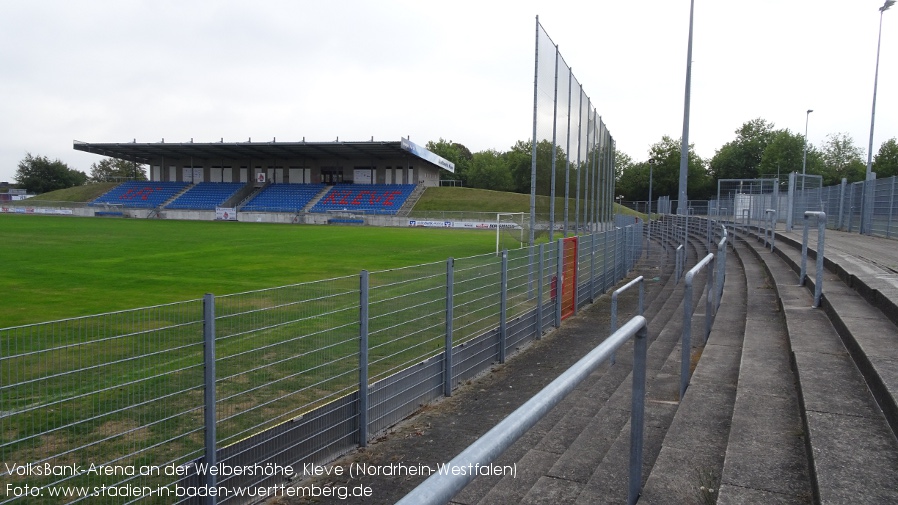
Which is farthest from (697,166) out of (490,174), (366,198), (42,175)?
(42,175)

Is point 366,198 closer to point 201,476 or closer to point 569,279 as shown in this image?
point 569,279

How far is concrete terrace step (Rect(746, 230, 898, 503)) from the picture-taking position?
265 cm

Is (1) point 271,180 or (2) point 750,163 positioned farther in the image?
(2) point 750,163

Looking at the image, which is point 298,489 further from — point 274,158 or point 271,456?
point 274,158

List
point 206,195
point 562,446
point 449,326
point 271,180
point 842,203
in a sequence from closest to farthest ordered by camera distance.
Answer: point 562,446, point 449,326, point 842,203, point 206,195, point 271,180

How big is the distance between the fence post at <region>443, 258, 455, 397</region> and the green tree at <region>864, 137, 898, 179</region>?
6677cm

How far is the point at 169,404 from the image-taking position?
4984 mm

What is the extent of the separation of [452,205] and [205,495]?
186 ft

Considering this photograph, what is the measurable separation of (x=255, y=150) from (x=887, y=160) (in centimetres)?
6141

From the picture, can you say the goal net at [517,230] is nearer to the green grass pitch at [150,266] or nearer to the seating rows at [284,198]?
the green grass pitch at [150,266]

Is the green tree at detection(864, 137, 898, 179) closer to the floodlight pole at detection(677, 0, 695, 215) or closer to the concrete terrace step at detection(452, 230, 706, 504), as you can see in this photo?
the floodlight pole at detection(677, 0, 695, 215)

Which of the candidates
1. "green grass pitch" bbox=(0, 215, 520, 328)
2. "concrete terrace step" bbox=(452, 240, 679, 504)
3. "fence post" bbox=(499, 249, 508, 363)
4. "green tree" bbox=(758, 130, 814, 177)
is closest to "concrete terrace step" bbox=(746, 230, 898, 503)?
"concrete terrace step" bbox=(452, 240, 679, 504)

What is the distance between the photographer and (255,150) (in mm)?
59812

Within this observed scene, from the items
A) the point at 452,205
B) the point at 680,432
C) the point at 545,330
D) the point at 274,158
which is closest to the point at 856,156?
the point at 452,205
